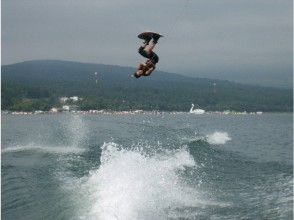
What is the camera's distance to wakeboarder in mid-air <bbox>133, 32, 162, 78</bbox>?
13336 mm

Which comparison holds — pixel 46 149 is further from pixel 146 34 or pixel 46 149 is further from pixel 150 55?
pixel 146 34

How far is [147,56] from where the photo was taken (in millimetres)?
14109

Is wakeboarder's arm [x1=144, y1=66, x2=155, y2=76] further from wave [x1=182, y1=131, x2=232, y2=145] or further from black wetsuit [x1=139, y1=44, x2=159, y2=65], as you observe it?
wave [x1=182, y1=131, x2=232, y2=145]

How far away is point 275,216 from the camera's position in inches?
753

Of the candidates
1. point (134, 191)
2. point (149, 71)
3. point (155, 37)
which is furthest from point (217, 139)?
point (155, 37)

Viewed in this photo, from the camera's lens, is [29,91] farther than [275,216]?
Yes

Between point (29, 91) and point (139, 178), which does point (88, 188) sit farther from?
point (29, 91)

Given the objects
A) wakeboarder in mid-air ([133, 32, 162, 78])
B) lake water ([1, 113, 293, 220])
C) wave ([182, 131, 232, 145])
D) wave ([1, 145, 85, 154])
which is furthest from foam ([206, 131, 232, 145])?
wakeboarder in mid-air ([133, 32, 162, 78])

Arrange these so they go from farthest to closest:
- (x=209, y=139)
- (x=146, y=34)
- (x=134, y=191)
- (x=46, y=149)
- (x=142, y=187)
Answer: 1. (x=209, y=139)
2. (x=46, y=149)
3. (x=142, y=187)
4. (x=134, y=191)
5. (x=146, y=34)

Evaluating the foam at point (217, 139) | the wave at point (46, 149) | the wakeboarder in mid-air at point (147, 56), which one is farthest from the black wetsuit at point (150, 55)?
the foam at point (217, 139)

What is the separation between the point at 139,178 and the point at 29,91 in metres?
159

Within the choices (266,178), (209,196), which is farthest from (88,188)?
(266,178)

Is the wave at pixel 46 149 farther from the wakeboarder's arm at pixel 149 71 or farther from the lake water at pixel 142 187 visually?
the wakeboarder's arm at pixel 149 71

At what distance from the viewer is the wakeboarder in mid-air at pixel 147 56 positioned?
1334 cm
